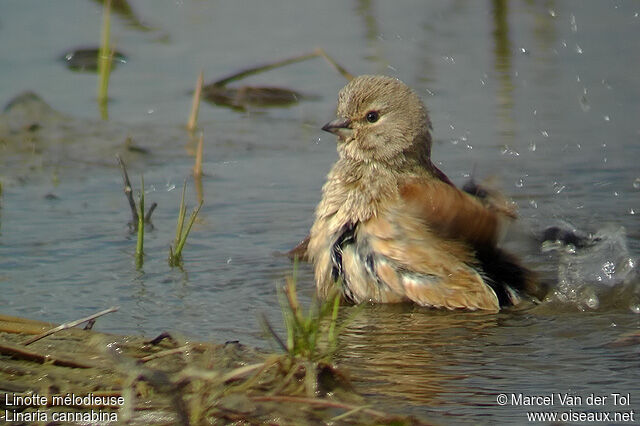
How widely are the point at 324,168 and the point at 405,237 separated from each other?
82.3 inches

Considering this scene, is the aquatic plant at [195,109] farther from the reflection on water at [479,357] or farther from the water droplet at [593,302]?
the water droplet at [593,302]

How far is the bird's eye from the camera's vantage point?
605 centimetres

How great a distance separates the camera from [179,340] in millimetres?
4195

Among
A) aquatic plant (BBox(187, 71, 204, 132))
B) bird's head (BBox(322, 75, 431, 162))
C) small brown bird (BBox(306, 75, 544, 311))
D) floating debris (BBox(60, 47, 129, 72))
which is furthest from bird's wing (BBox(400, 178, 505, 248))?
floating debris (BBox(60, 47, 129, 72))

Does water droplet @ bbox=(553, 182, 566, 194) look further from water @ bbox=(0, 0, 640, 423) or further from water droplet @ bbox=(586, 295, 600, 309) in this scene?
water droplet @ bbox=(586, 295, 600, 309)

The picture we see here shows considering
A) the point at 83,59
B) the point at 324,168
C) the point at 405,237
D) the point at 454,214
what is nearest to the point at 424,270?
the point at 405,237

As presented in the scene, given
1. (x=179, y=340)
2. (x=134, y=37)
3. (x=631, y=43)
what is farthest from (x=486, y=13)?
(x=179, y=340)

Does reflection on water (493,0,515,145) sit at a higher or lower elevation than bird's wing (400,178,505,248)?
higher

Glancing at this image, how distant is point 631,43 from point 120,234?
4996 mm

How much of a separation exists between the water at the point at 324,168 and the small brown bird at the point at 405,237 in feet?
0.43

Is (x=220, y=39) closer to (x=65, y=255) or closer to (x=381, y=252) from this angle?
(x=65, y=255)

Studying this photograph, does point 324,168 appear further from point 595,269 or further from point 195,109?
point 595,269

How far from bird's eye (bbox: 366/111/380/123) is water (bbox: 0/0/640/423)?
2.62 ft

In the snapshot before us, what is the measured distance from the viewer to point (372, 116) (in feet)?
19.9
